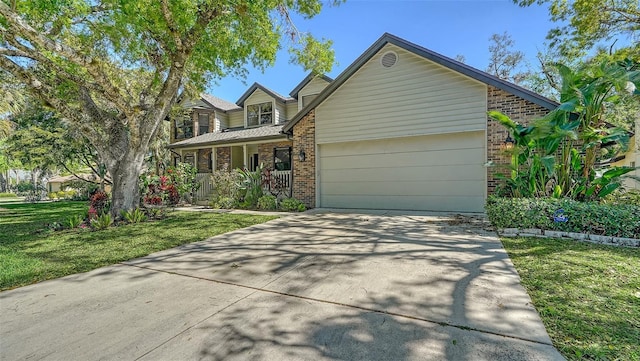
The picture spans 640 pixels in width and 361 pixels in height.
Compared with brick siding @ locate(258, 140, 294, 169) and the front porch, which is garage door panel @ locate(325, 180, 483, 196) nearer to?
the front porch

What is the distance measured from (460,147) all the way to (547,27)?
6.29 m

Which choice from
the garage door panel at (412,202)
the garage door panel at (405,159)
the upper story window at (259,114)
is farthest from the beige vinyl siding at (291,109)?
the garage door panel at (412,202)

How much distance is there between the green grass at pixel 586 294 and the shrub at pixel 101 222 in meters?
8.86

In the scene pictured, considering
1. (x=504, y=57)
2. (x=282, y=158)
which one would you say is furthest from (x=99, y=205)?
(x=504, y=57)

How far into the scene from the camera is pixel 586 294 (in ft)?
9.22

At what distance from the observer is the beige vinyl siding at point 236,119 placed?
1741 cm

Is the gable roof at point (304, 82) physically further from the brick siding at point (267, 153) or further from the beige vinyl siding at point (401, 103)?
the beige vinyl siding at point (401, 103)

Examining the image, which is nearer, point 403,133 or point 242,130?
point 403,133

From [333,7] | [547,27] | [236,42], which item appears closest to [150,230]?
[236,42]

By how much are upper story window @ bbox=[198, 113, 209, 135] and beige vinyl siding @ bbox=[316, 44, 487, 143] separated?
9.62 metres

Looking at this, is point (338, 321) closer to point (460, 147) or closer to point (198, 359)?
point (198, 359)

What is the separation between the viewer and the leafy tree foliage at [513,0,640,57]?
8.78m

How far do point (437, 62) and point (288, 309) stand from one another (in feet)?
27.7

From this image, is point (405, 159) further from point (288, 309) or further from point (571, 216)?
point (288, 309)
